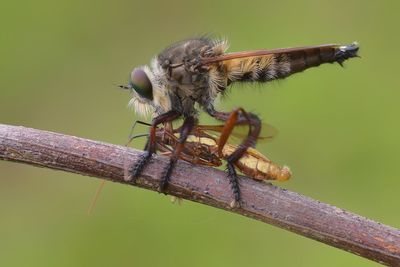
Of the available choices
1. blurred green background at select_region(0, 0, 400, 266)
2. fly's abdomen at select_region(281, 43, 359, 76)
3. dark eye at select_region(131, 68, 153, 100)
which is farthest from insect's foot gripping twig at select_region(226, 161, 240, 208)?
Result: blurred green background at select_region(0, 0, 400, 266)

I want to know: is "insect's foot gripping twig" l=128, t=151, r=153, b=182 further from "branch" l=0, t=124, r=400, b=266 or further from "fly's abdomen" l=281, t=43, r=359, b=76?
"fly's abdomen" l=281, t=43, r=359, b=76

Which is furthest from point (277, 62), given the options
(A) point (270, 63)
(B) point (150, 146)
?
(B) point (150, 146)

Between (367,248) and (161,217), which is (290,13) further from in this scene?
(367,248)

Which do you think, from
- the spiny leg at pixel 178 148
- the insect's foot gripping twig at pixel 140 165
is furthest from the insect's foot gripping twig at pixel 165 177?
the insect's foot gripping twig at pixel 140 165

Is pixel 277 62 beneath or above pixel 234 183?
above

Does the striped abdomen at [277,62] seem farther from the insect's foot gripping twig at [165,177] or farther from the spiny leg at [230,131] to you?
the insect's foot gripping twig at [165,177]

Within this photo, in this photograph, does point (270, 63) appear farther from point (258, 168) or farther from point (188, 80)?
point (258, 168)
